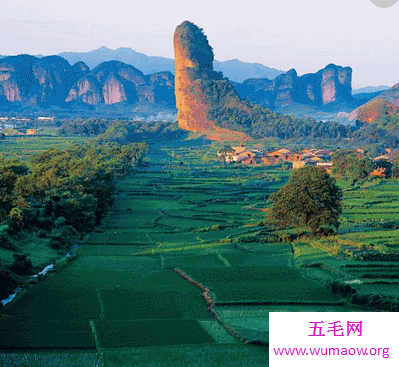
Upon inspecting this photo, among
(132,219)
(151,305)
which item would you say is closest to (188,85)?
(132,219)

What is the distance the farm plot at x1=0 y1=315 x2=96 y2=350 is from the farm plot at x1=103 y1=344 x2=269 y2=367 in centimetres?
120

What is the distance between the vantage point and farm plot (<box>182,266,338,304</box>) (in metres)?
23.2

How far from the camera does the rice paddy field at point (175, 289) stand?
17.6 m

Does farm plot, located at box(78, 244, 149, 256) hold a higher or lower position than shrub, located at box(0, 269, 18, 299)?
lower

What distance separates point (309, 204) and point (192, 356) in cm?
1958

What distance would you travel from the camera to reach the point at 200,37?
140m

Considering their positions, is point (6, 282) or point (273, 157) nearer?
point (6, 282)

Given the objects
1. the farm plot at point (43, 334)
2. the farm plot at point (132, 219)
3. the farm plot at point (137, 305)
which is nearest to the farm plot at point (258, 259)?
the farm plot at point (137, 305)

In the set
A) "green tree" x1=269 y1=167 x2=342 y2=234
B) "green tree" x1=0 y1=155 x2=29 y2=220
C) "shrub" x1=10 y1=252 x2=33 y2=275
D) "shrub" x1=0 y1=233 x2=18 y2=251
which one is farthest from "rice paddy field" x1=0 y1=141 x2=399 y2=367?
"green tree" x1=0 y1=155 x2=29 y2=220

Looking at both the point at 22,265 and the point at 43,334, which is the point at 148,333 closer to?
the point at 43,334

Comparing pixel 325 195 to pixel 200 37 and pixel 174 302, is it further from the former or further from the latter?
pixel 200 37

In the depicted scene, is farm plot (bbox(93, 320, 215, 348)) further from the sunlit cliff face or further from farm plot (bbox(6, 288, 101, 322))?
the sunlit cliff face

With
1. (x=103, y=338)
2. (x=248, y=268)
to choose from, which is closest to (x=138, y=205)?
(x=248, y=268)

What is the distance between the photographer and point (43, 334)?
18.7 m
